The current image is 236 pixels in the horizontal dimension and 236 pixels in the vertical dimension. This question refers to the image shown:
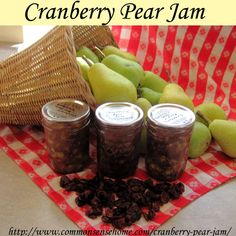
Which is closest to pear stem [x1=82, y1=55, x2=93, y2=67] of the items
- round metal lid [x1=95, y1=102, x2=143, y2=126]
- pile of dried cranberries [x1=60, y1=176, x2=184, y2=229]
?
round metal lid [x1=95, y1=102, x2=143, y2=126]

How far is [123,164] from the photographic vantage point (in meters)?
0.66

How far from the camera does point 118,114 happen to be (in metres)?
0.66

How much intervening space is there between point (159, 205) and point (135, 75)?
0.28 m

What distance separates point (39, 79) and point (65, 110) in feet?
0.30

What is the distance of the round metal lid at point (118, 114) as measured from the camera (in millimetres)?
633

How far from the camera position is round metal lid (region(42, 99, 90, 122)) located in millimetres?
648

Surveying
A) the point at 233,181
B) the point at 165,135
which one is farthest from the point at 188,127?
the point at 233,181

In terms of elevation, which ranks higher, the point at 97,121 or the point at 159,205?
the point at 97,121

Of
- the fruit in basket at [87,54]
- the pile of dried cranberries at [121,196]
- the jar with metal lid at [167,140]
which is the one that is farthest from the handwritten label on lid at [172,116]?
the fruit in basket at [87,54]

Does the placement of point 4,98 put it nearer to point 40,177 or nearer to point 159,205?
point 40,177

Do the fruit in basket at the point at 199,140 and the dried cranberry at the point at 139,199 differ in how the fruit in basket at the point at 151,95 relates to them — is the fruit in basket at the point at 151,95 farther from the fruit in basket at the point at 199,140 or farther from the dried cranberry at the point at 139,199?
the dried cranberry at the point at 139,199

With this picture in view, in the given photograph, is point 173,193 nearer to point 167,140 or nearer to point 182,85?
point 167,140

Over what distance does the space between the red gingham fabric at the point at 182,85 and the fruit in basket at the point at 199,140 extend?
0.02 meters

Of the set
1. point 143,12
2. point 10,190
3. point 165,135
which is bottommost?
point 10,190
